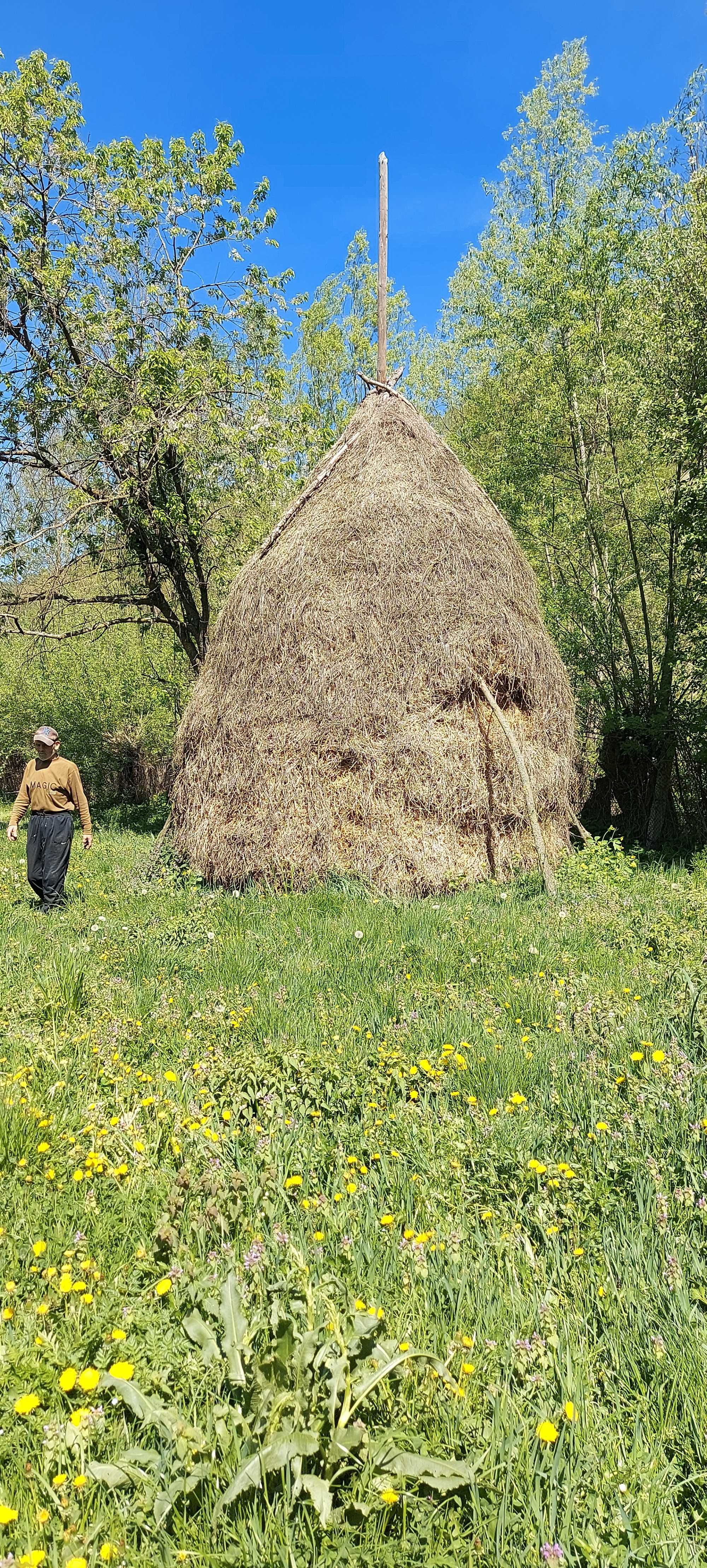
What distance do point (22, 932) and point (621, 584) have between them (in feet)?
32.9

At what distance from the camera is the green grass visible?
1521 millimetres

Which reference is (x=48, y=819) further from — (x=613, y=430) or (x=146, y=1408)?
(x=613, y=430)

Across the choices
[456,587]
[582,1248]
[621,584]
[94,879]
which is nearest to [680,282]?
[621,584]

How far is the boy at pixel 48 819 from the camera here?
22.2ft

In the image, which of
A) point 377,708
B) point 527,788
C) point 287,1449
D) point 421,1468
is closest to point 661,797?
point 527,788

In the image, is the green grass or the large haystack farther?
the large haystack

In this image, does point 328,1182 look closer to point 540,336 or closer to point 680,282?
point 680,282

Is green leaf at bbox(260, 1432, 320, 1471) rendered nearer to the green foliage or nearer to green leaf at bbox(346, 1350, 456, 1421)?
green leaf at bbox(346, 1350, 456, 1421)

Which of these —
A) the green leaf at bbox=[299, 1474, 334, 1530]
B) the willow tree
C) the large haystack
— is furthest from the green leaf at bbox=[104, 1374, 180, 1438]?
the willow tree

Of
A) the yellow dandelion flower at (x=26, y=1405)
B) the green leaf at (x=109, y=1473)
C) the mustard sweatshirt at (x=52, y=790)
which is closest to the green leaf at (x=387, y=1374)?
the green leaf at (x=109, y=1473)

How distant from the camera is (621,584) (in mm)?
11773

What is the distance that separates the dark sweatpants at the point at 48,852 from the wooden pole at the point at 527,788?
4083mm

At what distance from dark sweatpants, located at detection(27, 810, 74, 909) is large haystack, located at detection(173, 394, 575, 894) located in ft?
4.38

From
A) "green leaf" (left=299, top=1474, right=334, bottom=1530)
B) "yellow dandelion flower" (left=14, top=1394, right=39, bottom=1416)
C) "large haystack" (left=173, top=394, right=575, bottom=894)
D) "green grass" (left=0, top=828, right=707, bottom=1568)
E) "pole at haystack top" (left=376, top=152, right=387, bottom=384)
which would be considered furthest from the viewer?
"pole at haystack top" (left=376, top=152, right=387, bottom=384)
